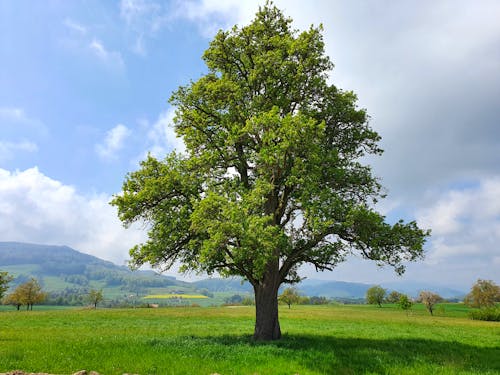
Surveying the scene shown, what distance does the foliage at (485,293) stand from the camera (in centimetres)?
10156

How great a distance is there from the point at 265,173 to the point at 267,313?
8.94 meters

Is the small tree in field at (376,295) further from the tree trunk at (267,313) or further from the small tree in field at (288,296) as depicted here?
the tree trunk at (267,313)

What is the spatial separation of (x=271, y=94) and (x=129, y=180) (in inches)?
448

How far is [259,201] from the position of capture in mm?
19172

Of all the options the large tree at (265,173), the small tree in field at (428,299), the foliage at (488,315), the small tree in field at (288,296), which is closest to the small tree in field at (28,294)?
the small tree in field at (288,296)

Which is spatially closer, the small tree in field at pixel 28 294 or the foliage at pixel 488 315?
the foliage at pixel 488 315

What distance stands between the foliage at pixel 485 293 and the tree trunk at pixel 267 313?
106 m

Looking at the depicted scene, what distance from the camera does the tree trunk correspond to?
71.6 ft

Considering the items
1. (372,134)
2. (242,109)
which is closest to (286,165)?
(242,109)

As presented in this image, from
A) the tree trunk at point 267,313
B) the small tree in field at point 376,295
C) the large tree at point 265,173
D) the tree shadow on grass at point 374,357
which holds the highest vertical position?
the large tree at point 265,173

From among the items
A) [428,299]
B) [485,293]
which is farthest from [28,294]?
[485,293]

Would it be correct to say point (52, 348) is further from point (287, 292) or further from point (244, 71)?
point (287, 292)

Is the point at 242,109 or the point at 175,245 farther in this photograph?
the point at 242,109

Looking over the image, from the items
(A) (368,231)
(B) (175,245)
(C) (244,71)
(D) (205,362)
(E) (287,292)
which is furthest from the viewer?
(E) (287,292)
